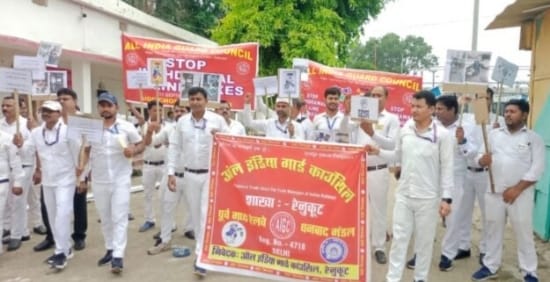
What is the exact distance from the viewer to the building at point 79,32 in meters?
11.5

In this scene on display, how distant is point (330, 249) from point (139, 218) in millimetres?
4511

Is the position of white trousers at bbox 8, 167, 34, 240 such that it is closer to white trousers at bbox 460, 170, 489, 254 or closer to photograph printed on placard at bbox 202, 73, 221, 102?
photograph printed on placard at bbox 202, 73, 221, 102

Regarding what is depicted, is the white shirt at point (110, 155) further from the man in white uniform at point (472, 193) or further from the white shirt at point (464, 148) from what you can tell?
the man in white uniform at point (472, 193)

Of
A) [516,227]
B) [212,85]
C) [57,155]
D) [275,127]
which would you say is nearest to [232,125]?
[275,127]

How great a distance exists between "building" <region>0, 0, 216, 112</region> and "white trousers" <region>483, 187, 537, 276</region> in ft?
29.4

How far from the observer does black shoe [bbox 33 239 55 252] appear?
6383mm

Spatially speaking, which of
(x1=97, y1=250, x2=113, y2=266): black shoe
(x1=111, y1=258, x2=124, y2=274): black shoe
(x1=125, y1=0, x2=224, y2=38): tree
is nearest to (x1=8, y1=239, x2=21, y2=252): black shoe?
(x1=97, y1=250, x2=113, y2=266): black shoe

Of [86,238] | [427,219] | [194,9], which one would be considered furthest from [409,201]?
[194,9]

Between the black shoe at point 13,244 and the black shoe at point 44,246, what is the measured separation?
0.81 feet

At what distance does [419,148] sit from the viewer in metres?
4.62

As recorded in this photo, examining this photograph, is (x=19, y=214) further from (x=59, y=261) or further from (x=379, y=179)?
(x=379, y=179)

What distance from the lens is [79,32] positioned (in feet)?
45.5

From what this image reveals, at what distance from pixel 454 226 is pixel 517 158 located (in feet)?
3.66

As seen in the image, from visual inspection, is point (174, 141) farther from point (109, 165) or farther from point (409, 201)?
point (409, 201)
